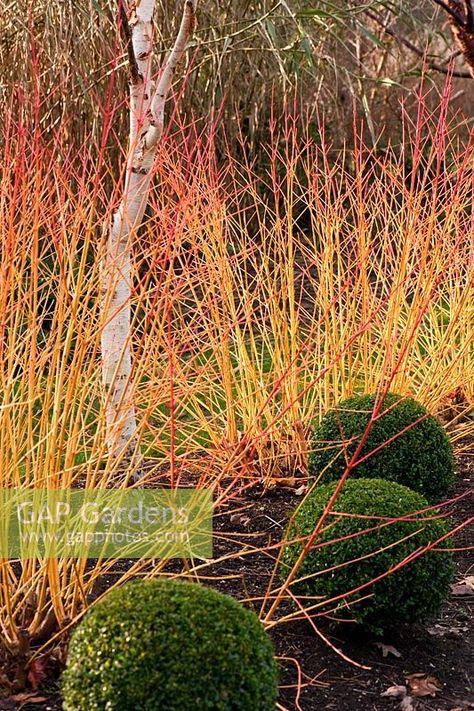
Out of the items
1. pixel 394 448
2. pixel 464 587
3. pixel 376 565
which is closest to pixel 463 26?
pixel 394 448

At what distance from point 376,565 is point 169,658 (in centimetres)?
90

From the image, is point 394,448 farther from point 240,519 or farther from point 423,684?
point 423,684

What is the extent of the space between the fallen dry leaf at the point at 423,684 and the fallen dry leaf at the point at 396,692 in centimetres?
3

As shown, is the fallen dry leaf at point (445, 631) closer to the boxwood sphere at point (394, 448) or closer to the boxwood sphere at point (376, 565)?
the boxwood sphere at point (376, 565)

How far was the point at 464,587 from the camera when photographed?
10.6ft

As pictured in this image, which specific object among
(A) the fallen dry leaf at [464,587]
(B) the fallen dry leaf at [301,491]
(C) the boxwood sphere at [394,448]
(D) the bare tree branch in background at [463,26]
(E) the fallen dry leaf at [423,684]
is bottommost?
(B) the fallen dry leaf at [301,491]

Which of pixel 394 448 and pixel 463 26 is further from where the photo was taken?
pixel 463 26

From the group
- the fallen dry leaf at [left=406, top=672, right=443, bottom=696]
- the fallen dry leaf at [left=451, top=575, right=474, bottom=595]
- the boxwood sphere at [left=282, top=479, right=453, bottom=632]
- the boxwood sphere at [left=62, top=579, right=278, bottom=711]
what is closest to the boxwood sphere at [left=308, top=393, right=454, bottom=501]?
the fallen dry leaf at [left=451, top=575, right=474, bottom=595]

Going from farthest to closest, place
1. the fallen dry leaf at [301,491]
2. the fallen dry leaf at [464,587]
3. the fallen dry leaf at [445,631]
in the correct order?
the fallen dry leaf at [301,491]
the fallen dry leaf at [464,587]
the fallen dry leaf at [445,631]

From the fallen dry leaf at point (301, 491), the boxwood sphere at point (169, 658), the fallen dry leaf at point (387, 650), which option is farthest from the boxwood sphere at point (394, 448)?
the boxwood sphere at point (169, 658)

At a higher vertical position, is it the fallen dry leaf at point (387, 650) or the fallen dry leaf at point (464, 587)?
the fallen dry leaf at point (387, 650)

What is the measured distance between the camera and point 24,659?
7.95 feet

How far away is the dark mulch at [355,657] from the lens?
247 centimetres

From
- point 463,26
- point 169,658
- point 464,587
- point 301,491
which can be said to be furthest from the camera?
point 463,26
